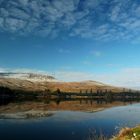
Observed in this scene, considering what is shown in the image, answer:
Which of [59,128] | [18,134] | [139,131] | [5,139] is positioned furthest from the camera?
[59,128]

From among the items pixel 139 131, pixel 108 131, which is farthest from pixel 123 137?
pixel 108 131

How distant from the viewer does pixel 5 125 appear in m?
58.8

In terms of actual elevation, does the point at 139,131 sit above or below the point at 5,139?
above

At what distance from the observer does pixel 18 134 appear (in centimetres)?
4897

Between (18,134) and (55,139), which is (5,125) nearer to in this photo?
(18,134)

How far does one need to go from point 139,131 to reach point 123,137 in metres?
1.40

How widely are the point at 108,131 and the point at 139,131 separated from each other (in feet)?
90.4

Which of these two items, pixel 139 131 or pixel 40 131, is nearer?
pixel 139 131

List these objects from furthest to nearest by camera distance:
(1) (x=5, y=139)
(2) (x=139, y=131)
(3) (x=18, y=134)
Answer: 1. (3) (x=18, y=134)
2. (1) (x=5, y=139)
3. (2) (x=139, y=131)

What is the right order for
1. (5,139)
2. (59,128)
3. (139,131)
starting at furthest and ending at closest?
(59,128) → (5,139) → (139,131)

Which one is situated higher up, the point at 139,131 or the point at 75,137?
the point at 139,131

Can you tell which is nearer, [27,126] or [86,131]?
[86,131]

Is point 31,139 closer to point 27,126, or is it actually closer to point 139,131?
point 27,126

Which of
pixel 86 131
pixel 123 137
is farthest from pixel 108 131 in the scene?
pixel 123 137
